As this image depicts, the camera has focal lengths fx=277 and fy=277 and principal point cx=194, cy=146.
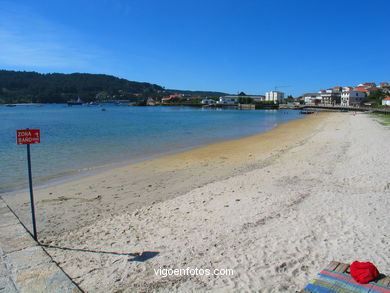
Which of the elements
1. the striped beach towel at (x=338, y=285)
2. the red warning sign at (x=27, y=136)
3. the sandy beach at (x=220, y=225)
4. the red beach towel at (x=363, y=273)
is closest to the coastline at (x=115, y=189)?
the sandy beach at (x=220, y=225)

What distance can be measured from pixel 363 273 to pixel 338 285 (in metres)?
0.39

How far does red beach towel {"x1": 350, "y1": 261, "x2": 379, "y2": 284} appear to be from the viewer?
141 inches

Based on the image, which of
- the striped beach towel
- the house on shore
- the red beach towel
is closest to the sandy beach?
the striped beach towel

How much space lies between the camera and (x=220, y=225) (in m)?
6.07

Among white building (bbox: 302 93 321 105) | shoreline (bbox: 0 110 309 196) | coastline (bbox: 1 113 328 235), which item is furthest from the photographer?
white building (bbox: 302 93 321 105)

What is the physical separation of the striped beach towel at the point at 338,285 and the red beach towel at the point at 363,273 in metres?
0.05

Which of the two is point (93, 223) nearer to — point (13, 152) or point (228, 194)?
point (228, 194)

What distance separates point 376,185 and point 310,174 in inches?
87.8

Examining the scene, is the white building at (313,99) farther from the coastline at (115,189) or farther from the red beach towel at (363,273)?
the red beach towel at (363,273)

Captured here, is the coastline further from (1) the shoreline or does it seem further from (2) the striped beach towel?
(2) the striped beach towel

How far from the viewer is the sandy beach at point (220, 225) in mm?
4285

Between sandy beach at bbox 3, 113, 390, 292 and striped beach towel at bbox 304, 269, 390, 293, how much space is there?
1.02ft

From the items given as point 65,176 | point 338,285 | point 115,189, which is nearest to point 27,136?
point 115,189

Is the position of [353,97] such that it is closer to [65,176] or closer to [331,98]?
[331,98]
